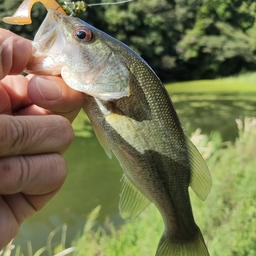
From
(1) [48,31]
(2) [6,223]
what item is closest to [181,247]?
(2) [6,223]

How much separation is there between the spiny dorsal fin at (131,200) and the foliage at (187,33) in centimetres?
2304

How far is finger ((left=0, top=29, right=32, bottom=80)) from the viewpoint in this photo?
127 cm

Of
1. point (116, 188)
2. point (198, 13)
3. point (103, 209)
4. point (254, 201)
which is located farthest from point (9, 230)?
point (198, 13)

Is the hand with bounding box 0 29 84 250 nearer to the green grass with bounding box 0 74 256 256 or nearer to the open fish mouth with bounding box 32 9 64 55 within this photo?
the open fish mouth with bounding box 32 9 64 55

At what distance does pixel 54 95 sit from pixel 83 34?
33cm

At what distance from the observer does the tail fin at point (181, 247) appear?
1912mm

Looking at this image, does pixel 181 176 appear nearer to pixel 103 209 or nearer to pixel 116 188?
pixel 103 209

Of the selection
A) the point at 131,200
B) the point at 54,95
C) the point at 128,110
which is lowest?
the point at 131,200

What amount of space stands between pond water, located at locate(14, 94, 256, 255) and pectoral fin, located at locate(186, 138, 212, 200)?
409cm

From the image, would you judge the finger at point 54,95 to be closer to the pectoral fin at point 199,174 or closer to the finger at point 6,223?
the finger at point 6,223

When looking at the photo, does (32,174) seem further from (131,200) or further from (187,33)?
(187,33)

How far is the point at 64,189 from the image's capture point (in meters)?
Answer: 7.55

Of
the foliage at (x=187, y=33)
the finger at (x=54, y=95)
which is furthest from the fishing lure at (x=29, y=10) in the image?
the foliage at (x=187, y=33)

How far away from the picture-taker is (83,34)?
59.7 inches
